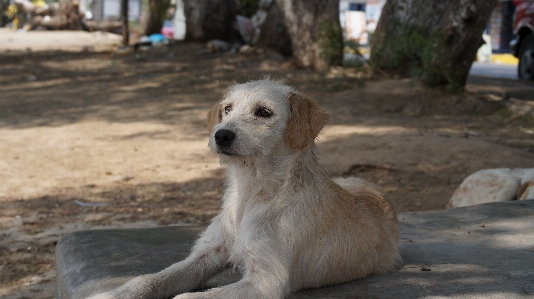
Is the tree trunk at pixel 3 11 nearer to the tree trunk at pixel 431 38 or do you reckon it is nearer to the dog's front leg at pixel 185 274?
the tree trunk at pixel 431 38

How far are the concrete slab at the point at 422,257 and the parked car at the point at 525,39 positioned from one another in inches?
539

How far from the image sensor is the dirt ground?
7391 mm

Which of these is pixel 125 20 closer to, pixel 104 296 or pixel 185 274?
pixel 185 274

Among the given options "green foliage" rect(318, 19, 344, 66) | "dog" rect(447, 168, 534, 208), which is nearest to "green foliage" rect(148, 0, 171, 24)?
"green foliage" rect(318, 19, 344, 66)

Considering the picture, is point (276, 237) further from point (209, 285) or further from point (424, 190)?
point (424, 190)

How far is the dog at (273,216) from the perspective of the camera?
3492mm

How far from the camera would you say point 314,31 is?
640 inches

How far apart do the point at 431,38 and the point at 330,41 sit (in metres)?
3.02

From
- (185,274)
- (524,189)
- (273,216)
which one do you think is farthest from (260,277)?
(524,189)

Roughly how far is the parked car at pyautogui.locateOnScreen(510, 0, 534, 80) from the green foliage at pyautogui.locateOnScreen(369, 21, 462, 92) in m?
5.45

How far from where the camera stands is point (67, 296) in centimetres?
392

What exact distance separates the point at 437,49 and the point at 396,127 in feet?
7.43

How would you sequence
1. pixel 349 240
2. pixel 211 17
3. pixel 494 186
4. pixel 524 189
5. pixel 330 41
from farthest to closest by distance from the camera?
pixel 211 17 → pixel 330 41 → pixel 494 186 → pixel 524 189 → pixel 349 240

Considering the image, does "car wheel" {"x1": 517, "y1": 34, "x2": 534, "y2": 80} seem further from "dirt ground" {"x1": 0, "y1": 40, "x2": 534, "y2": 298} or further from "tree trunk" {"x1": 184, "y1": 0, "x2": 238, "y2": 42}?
"tree trunk" {"x1": 184, "y1": 0, "x2": 238, "y2": 42}
